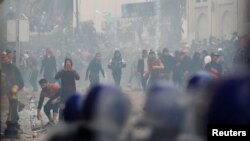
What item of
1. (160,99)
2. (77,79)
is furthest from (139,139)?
(77,79)

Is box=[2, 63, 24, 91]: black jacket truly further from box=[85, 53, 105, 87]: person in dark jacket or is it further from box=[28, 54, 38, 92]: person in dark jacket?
box=[85, 53, 105, 87]: person in dark jacket

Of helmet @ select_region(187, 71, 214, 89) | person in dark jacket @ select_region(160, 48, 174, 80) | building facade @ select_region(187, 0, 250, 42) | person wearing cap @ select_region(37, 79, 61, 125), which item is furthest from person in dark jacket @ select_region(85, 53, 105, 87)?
helmet @ select_region(187, 71, 214, 89)

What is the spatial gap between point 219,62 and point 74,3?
230 cm

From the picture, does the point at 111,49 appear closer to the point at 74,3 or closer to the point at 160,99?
the point at 74,3

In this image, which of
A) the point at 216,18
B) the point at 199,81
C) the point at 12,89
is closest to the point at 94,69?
the point at 12,89

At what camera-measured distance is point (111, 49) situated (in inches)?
320

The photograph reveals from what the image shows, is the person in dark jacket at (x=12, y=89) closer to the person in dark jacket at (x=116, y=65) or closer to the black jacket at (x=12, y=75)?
the black jacket at (x=12, y=75)

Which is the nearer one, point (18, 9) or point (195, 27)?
point (18, 9)

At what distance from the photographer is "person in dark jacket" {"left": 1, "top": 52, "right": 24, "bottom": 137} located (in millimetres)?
6602

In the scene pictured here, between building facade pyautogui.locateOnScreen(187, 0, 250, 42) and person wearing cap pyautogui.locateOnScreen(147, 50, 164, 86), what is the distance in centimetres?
84

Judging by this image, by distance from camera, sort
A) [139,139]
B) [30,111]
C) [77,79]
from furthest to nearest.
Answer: [30,111] → [77,79] → [139,139]

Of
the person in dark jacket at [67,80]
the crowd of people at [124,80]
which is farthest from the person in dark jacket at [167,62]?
the person in dark jacket at [67,80]

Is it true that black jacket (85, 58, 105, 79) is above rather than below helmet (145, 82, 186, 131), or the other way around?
above

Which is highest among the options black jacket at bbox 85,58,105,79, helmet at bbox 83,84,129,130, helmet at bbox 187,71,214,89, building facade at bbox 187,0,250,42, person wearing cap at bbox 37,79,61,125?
building facade at bbox 187,0,250,42
